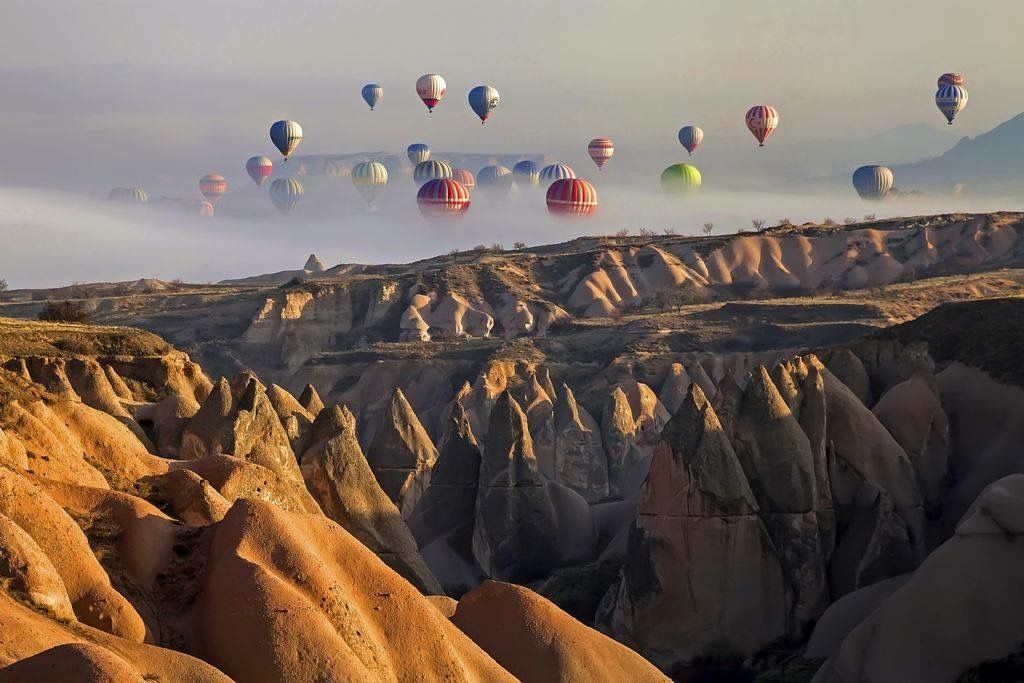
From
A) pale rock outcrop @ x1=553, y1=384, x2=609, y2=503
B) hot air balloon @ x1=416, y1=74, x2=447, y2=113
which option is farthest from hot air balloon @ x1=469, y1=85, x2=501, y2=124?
pale rock outcrop @ x1=553, y1=384, x2=609, y2=503

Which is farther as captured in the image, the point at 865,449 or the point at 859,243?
the point at 859,243

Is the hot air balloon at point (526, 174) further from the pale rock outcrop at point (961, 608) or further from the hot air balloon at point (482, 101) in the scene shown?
the pale rock outcrop at point (961, 608)

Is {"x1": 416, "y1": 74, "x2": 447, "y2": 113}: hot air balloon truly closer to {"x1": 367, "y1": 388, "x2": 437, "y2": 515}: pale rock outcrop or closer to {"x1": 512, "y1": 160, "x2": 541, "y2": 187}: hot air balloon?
{"x1": 512, "y1": 160, "x2": 541, "y2": 187}: hot air balloon

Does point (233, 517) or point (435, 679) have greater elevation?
point (233, 517)

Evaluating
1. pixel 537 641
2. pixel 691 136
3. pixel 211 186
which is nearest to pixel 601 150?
pixel 691 136

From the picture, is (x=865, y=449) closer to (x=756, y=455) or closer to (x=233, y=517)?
(x=756, y=455)

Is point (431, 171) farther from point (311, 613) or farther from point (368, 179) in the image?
point (311, 613)

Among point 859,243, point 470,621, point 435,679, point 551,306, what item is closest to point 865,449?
point 470,621
